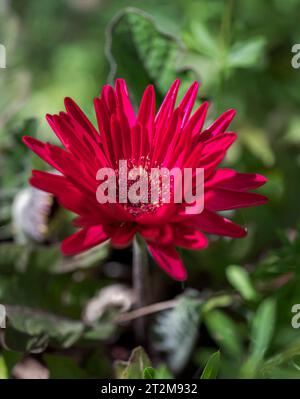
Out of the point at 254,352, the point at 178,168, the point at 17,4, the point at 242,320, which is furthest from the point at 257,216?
the point at 17,4

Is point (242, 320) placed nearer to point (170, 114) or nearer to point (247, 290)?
point (247, 290)

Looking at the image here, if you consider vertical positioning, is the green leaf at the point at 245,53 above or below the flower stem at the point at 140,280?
above

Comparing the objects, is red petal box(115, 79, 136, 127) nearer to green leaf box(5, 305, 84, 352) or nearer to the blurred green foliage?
the blurred green foliage

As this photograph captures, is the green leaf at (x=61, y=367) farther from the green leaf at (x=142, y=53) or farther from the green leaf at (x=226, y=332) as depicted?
the green leaf at (x=142, y=53)

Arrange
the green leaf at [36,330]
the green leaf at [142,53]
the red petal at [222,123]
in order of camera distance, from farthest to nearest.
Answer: the green leaf at [142,53] → the green leaf at [36,330] → the red petal at [222,123]

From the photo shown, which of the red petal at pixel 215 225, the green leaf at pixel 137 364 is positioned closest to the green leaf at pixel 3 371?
the green leaf at pixel 137 364

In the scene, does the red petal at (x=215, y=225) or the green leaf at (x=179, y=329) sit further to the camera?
the green leaf at (x=179, y=329)
